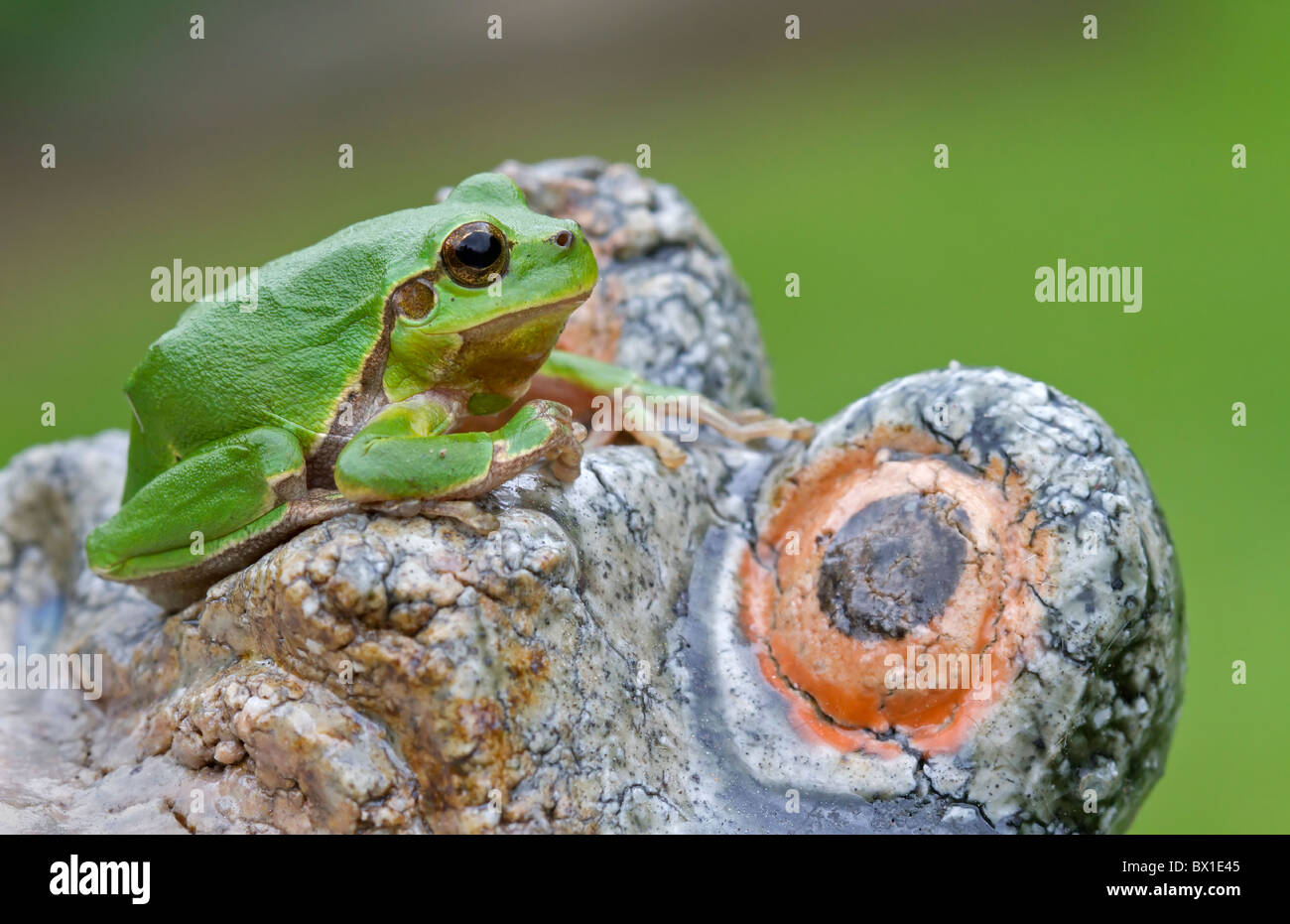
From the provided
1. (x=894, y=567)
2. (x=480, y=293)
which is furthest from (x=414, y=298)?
(x=894, y=567)

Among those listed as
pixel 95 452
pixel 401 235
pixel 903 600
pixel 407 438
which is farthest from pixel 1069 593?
pixel 95 452

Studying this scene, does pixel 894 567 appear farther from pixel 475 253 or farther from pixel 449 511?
pixel 475 253

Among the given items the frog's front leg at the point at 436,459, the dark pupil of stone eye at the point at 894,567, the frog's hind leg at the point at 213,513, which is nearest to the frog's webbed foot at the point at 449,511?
the frog's front leg at the point at 436,459

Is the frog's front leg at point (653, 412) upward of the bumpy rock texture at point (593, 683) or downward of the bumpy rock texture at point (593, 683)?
upward

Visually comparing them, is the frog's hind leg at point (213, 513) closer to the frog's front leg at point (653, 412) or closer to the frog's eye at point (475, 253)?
the frog's eye at point (475, 253)

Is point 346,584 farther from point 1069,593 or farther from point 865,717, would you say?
point 1069,593

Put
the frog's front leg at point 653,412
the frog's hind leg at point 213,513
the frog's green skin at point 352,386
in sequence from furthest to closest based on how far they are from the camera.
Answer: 1. the frog's front leg at point 653,412
2. the frog's hind leg at point 213,513
3. the frog's green skin at point 352,386
